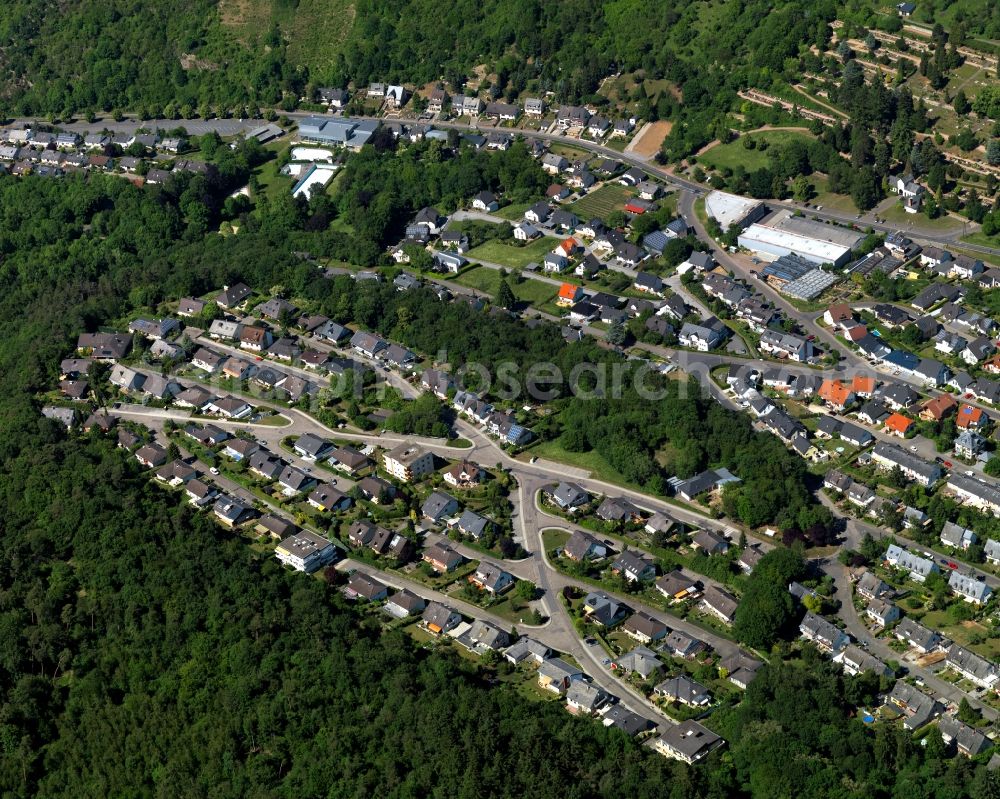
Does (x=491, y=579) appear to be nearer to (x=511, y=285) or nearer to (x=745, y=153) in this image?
(x=511, y=285)

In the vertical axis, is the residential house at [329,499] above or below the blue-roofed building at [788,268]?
below

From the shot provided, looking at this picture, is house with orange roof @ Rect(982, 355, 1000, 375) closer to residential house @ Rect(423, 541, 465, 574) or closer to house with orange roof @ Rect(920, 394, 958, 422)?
house with orange roof @ Rect(920, 394, 958, 422)

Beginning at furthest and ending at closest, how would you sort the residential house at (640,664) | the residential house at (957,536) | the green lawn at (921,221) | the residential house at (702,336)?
the green lawn at (921,221) < the residential house at (702,336) < the residential house at (957,536) < the residential house at (640,664)

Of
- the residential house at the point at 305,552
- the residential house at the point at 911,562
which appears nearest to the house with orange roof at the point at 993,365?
the residential house at the point at 911,562

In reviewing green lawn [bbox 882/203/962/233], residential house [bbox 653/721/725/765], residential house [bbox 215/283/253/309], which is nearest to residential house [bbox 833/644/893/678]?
residential house [bbox 653/721/725/765]

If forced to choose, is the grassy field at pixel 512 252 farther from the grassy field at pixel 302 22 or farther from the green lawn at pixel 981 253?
the grassy field at pixel 302 22

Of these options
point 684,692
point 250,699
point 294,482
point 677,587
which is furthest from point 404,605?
point 684,692

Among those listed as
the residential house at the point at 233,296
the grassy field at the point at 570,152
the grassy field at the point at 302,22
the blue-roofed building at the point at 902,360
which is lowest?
the residential house at the point at 233,296
